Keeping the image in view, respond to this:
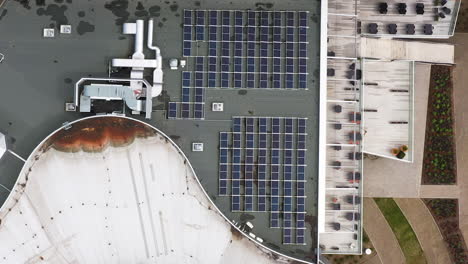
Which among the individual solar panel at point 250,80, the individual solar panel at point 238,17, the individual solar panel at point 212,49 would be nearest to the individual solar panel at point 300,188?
the individual solar panel at point 250,80

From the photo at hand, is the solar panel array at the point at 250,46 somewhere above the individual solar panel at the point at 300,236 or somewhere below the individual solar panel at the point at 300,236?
above

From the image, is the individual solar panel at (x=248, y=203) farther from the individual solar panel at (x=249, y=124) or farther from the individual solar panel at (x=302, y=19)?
the individual solar panel at (x=302, y=19)

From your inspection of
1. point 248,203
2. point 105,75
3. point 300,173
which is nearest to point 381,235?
A: point 300,173

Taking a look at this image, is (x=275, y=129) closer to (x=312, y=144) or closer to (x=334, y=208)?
(x=312, y=144)

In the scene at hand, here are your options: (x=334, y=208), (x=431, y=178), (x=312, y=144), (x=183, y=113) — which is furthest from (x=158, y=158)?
(x=431, y=178)

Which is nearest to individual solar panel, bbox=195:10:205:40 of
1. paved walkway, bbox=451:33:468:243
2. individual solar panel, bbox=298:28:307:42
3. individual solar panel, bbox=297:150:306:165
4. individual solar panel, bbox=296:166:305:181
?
individual solar panel, bbox=298:28:307:42

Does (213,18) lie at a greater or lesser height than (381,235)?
greater

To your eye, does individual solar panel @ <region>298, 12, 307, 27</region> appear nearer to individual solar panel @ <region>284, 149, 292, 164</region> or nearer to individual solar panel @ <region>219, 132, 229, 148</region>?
individual solar panel @ <region>284, 149, 292, 164</region>

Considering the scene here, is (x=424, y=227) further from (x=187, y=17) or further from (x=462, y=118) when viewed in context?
(x=187, y=17)
